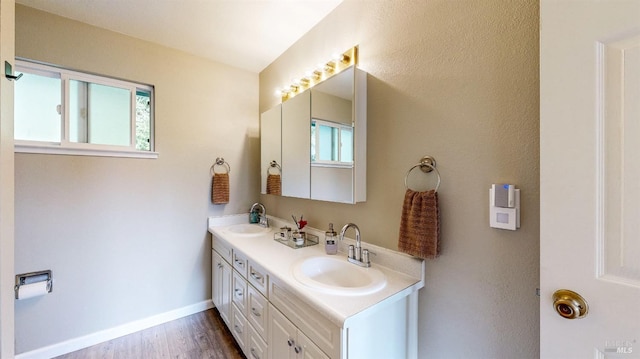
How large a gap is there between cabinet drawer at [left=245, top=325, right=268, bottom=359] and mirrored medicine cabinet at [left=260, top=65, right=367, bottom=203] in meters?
0.96

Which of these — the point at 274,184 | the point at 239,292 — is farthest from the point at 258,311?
the point at 274,184

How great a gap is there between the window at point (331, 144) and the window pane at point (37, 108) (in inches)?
76.7

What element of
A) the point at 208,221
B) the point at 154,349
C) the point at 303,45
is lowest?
the point at 154,349

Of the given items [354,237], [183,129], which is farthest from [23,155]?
[354,237]

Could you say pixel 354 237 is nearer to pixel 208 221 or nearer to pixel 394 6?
pixel 394 6

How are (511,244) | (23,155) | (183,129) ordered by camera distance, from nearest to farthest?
(511,244)
(23,155)
(183,129)

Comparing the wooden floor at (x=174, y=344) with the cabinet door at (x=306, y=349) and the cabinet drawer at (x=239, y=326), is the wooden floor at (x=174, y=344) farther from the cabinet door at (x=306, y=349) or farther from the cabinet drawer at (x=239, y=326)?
the cabinet door at (x=306, y=349)

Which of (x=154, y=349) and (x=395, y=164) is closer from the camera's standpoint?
(x=395, y=164)

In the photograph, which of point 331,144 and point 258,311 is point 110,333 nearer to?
point 258,311

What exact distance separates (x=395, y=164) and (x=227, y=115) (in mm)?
1912

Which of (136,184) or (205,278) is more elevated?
(136,184)

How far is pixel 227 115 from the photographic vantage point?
8.41ft

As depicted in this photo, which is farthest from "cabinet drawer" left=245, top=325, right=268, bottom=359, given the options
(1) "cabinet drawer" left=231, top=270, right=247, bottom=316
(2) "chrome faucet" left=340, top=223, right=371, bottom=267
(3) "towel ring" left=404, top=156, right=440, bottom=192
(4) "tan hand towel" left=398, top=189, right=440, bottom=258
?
(3) "towel ring" left=404, top=156, right=440, bottom=192

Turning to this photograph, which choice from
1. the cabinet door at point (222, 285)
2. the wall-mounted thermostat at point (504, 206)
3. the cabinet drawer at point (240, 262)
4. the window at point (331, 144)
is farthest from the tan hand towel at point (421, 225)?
the cabinet door at point (222, 285)
